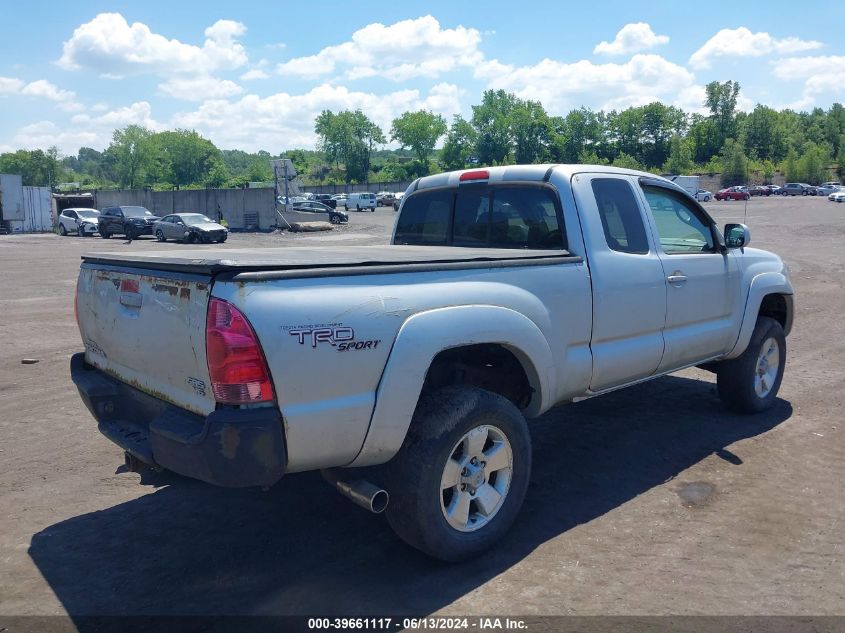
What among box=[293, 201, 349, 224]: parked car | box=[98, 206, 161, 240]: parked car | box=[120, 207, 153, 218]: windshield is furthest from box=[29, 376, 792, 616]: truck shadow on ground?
box=[293, 201, 349, 224]: parked car

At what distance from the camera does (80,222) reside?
37938mm

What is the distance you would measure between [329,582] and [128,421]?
4.52 ft

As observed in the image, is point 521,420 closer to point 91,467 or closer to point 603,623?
point 603,623

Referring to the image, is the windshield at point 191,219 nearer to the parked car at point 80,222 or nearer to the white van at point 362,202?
the parked car at point 80,222

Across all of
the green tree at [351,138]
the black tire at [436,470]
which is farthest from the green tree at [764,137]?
the black tire at [436,470]

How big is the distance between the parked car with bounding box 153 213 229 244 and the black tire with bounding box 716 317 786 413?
91.0 ft

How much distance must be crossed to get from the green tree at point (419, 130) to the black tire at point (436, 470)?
5334 inches

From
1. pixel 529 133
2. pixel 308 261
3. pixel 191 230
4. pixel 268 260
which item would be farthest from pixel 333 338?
pixel 529 133

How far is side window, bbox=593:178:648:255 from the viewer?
468 cm

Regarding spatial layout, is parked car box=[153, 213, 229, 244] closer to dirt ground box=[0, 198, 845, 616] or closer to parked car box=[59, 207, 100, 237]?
parked car box=[59, 207, 100, 237]

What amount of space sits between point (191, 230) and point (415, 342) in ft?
97.4

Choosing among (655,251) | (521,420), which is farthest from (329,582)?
(655,251)

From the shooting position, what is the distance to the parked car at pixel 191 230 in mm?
30922

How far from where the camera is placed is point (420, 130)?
13725 cm
